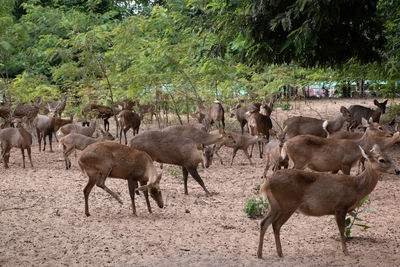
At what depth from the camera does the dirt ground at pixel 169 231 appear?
225 inches

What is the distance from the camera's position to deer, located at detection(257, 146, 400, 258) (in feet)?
18.9

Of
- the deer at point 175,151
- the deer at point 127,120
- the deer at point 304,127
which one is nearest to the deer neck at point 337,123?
the deer at point 304,127

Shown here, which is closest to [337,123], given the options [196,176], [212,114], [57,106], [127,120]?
[212,114]

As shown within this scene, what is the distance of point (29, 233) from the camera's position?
6543mm

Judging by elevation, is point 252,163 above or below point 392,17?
below

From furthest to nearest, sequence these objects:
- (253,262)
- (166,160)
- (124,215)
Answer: (166,160), (124,215), (253,262)

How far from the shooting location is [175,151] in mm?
Answer: 9258

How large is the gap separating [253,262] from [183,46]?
7924mm

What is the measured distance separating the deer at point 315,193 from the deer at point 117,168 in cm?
220

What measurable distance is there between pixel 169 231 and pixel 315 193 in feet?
6.82

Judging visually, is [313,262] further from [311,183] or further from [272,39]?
[272,39]

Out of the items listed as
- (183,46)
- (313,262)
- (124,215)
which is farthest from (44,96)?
(313,262)

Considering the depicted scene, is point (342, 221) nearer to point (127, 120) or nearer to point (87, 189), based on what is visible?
point (87, 189)

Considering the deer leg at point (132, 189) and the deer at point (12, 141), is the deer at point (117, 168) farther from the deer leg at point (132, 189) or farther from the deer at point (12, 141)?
the deer at point (12, 141)
